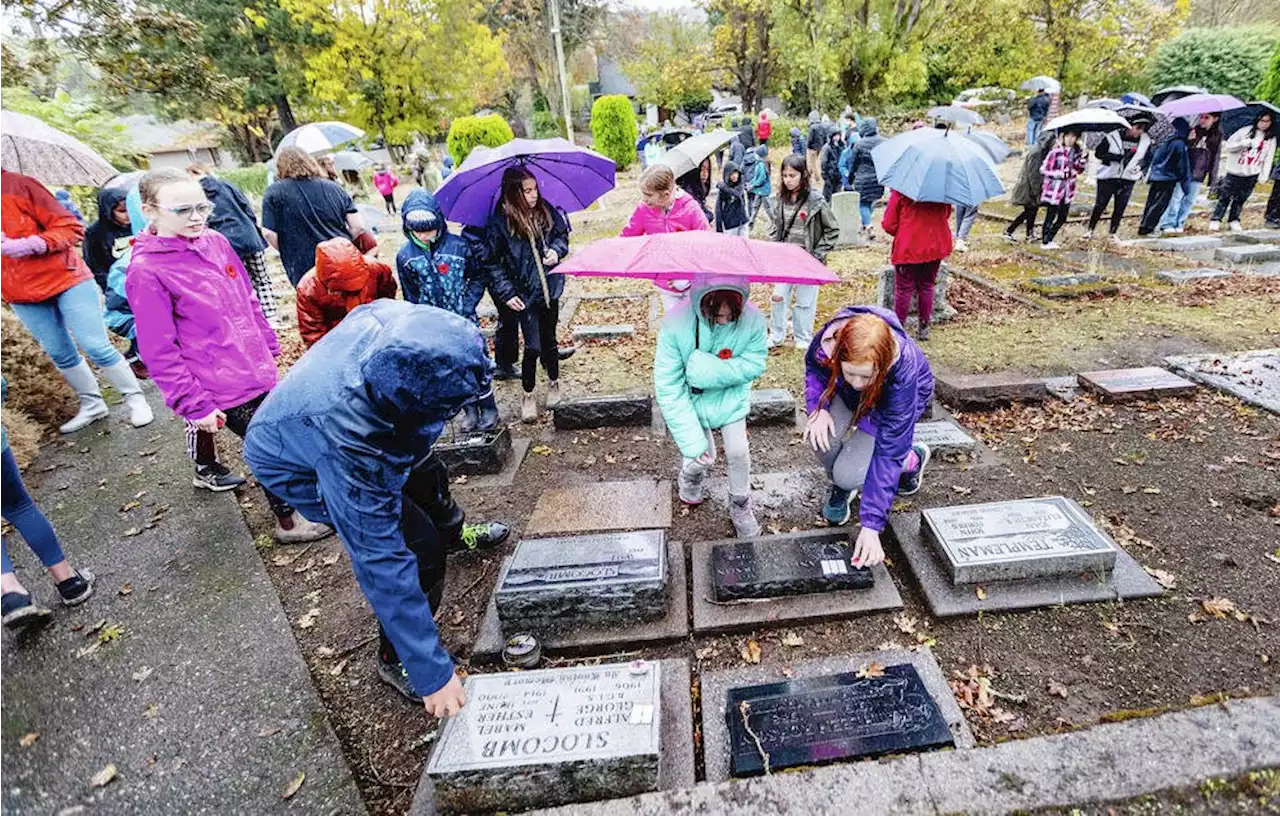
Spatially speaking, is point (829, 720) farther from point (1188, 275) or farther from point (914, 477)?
point (1188, 275)

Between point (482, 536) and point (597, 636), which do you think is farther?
point (482, 536)

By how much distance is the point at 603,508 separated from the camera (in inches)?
152

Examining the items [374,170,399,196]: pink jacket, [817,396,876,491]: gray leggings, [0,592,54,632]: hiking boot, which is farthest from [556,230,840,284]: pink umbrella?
[374,170,399,196]: pink jacket

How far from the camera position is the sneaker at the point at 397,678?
2586mm

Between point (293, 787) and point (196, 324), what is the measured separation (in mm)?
2229

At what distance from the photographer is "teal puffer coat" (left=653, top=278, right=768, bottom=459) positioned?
320 centimetres

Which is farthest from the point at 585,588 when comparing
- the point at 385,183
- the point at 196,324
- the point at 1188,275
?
the point at 385,183

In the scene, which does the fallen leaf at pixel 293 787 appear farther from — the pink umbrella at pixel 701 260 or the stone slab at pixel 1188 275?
the stone slab at pixel 1188 275

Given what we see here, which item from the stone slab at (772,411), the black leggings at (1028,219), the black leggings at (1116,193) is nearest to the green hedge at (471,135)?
the black leggings at (1028,219)

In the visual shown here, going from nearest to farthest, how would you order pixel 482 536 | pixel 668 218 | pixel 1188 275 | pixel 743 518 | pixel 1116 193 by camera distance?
pixel 743 518 → pixel 482 536 → pixel 668 218 → pixel 1188 275 → pixel 1116 193

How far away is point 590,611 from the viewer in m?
2.83

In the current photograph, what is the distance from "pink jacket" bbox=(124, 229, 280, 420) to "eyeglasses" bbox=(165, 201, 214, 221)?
13cm

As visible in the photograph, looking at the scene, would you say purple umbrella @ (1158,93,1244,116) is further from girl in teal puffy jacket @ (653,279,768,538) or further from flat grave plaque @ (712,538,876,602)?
flat grave plaque @ (712,538,876,602)

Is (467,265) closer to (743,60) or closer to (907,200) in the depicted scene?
(907,200)
